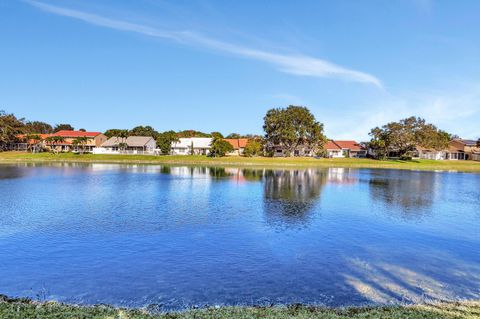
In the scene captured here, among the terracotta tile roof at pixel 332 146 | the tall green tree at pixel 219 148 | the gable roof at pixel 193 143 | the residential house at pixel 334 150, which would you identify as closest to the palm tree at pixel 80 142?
the gable roof at pixel 193 143

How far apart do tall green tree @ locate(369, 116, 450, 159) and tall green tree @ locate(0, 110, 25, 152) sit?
13031cm

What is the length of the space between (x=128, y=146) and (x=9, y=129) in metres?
44.4

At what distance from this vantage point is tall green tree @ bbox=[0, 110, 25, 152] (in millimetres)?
137750

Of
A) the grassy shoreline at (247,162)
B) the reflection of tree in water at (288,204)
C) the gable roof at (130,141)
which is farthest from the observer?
the gable roof at (130,141)

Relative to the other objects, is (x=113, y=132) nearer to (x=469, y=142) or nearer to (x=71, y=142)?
(x=71, y=142)

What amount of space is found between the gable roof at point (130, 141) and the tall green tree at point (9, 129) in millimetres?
33192

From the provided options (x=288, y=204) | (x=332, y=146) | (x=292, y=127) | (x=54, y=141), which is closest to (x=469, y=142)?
(x=332, y=146)

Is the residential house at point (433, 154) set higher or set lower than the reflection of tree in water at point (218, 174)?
higher

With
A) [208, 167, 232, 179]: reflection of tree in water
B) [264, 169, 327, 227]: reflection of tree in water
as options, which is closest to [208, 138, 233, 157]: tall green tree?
[208, 167, 232, 179]: reflection of tree in water

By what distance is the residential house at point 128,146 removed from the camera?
138750 mm

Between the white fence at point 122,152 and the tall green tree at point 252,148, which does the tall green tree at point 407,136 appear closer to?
the tall green tree at point 252,148

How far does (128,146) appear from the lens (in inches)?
5482

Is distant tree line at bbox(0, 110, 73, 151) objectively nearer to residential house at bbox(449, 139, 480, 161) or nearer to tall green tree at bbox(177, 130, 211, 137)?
tall green tree at bbox(177, 130, 211, 137)

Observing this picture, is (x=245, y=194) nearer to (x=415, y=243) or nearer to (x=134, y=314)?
(x=415, y=243)
